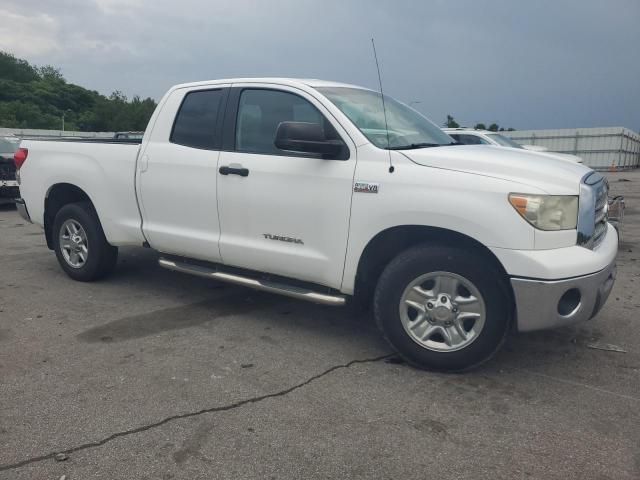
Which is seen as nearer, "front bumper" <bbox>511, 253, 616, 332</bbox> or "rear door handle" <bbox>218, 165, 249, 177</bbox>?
"front bumper" <bbox>511, 253, 616, 332</bbox>

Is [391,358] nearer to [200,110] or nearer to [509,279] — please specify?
[509,279]

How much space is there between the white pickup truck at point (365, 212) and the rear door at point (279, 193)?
0.01 metres

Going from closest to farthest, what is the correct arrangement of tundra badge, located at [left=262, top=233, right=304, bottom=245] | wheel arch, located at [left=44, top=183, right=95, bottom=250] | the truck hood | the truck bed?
the truck hood
tundra badge, located at [left=262, top=233, right=304, bottom=245]
the truck bed
wheel arch, located at [left=44, top=183, right=95, bottom=250]

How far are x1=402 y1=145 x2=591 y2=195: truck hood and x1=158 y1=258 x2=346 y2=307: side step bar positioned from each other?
43.4 inches

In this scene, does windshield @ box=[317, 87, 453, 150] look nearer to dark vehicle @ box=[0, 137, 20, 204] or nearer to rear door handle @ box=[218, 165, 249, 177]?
rear door handle @ box=[218, 165, 249, 177]

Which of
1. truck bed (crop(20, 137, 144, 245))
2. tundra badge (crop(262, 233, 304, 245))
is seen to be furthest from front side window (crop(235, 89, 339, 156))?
truck bed (crop(20, 137, 144, 245))

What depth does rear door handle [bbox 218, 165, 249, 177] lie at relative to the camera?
14.2 feet

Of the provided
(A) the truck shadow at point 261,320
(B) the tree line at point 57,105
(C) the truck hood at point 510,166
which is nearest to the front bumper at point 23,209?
(A) the truck shadow at point 261,320

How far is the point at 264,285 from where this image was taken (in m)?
4.31

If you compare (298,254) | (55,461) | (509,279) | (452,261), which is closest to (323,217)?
(298,254)

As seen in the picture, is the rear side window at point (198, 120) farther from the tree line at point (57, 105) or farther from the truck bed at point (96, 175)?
the tree line at point (57, 105)

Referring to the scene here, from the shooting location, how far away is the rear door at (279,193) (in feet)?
13.0

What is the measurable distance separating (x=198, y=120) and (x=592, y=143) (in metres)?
31.6

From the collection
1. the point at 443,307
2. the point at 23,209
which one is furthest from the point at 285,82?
the point at 23,209
